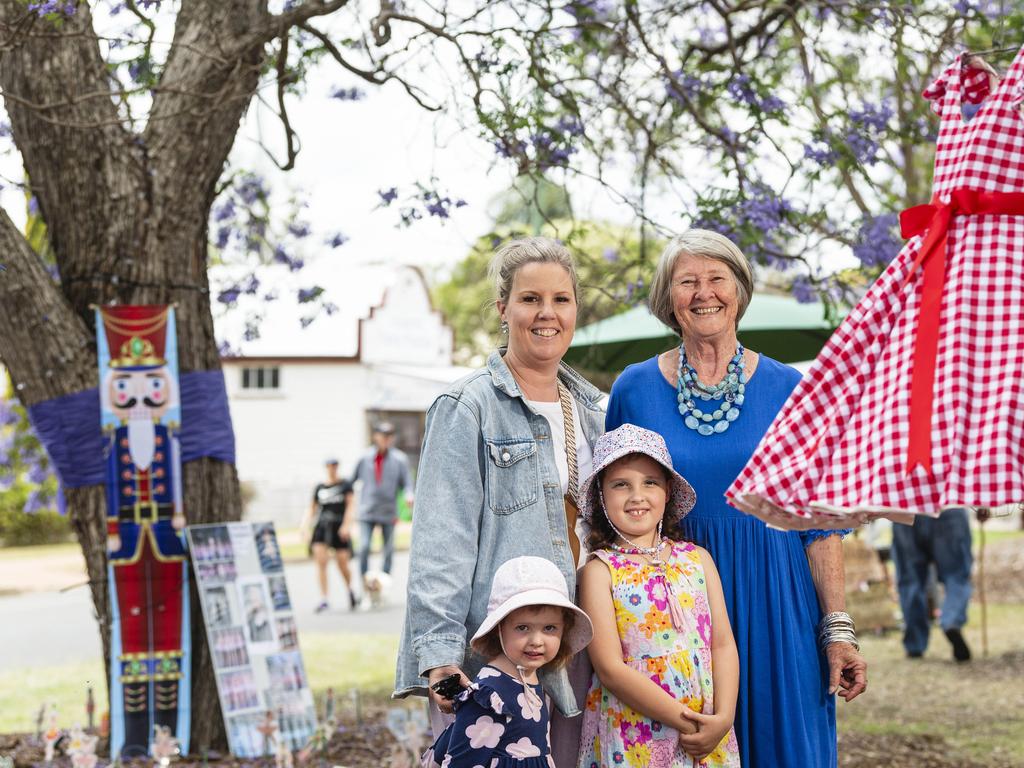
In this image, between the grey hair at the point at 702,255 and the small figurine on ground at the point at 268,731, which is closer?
the grey hair at the point at 702,255

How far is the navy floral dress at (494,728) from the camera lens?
2730 mm

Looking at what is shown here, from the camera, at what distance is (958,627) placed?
8617mm

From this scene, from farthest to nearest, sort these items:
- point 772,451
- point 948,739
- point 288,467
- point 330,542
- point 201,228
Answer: point 288,467 → point 330,542 → point 948,739 → point 201,228 → point 772,451

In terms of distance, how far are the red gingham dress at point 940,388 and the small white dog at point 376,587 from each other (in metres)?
10.4

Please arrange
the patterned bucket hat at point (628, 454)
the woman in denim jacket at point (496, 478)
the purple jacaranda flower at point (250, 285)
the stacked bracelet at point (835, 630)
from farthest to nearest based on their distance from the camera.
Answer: the purple jacaranda flower at point (250, 285), the stacked bracelet at point (835, 630), the patterned bucket hat at point (628, 454), the woman in denim jacket at point (496, 478)

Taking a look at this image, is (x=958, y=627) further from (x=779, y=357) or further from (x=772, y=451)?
(x=772, y=451)

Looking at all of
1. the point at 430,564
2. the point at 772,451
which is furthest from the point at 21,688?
the point at 772,451

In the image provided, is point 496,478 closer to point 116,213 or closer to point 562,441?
point 562,441

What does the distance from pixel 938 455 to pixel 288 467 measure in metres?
28.6

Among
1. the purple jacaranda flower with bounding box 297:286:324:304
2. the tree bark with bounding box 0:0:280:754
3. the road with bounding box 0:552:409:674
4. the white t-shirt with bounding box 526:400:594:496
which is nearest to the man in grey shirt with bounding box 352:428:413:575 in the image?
the road with bounding box 0:552:409:674

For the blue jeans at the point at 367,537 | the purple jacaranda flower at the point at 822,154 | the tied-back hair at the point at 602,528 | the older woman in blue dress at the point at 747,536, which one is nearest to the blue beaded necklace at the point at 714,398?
the older woman in blue dress at the point at 747,536

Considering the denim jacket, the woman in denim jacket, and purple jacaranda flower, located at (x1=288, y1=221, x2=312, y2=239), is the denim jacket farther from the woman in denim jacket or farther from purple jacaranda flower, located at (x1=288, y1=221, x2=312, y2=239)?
purple jacaranda flower, located at (x1=288, y1=221, x2=312, y2=239)

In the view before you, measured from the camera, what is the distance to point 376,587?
40.2 ft

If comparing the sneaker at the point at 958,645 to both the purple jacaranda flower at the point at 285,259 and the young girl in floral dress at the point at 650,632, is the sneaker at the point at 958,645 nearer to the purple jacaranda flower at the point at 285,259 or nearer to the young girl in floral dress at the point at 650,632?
the purple jacaranda flower at the point at 285,259
